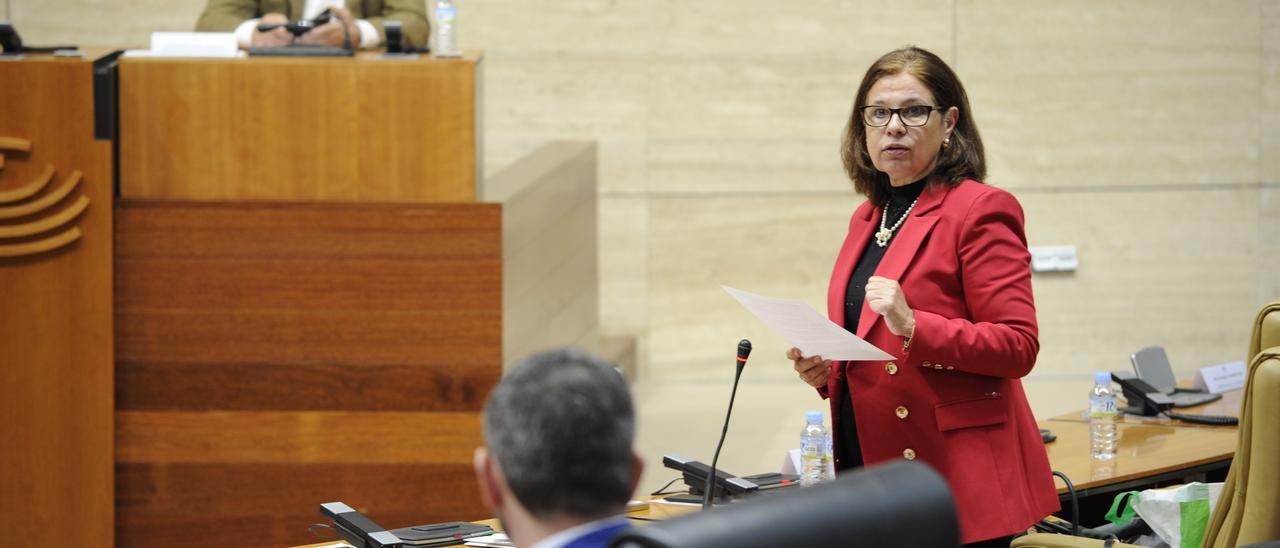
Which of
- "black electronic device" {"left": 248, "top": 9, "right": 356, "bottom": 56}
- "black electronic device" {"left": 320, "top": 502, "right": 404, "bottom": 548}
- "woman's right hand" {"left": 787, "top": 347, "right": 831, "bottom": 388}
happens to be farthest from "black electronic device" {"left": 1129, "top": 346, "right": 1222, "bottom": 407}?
"black electronic device" {"left": 320, "top": 502, "right": 404, "bottom": 548}

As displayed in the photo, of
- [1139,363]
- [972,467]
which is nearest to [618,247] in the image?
[1139,363]

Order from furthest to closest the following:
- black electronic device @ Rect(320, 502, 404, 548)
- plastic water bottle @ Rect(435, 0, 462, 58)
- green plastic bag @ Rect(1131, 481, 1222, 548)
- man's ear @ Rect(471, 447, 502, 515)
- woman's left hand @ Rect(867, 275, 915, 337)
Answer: plastic water bottle @ Rect(435, 0, 462, 58) → green plastic bag @ Rect(1131, 481, 1222, 548) → black electronic device @ Rect(320, 502, 404, 548) → woman's left hand @ Rect(867, 275, 915, 337) → man's ear @ Rect(471, 447, 502, 515)

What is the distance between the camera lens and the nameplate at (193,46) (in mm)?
3660

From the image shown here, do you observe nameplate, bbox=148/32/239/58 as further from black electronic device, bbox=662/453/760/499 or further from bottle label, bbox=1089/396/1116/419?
bottle label, bbox=1089/396/1116/419

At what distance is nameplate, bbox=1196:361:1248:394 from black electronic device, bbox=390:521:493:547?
283 cm

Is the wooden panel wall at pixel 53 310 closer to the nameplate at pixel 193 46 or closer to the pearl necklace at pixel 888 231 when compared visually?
the nameplate at pixel 193 46

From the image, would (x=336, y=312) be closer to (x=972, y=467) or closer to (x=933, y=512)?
(x=972, y=467)

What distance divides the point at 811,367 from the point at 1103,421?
154 centimetres

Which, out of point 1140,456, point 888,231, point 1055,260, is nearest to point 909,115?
point 888,231

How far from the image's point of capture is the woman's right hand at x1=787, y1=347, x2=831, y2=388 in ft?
8.14

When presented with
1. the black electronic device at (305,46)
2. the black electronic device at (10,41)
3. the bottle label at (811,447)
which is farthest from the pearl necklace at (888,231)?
the black electronic device at (10,41)

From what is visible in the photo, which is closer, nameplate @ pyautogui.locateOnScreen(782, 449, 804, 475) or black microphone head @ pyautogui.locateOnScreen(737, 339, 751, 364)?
black microphone head @ pyautogui.locateOnScreen(737, 339, 751, 364)

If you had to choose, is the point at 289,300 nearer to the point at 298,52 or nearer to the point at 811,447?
the point at 298,52

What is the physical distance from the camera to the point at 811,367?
2.50 meters
